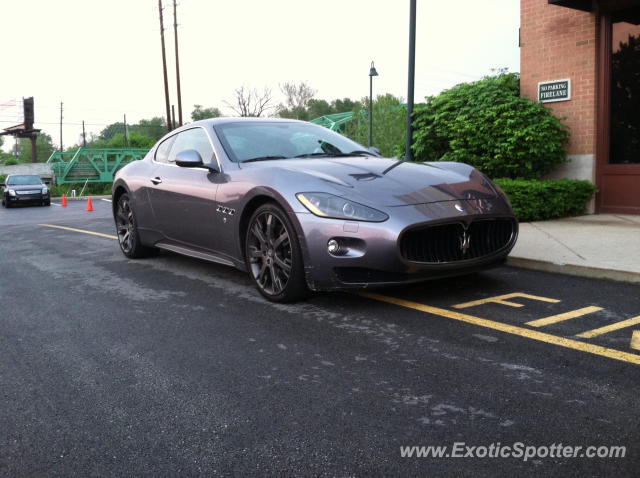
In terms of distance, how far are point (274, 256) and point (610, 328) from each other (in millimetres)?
2390

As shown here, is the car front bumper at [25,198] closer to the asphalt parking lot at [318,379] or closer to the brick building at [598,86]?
the brick building at [598,86]

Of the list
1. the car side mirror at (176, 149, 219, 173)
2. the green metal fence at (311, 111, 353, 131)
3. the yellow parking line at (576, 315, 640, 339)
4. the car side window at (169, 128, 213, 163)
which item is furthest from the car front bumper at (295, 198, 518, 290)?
the green metal fence at (311, 111, 353, 131)

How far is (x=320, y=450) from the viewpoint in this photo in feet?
8.13

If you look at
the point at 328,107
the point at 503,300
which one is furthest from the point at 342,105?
the point at 503,300

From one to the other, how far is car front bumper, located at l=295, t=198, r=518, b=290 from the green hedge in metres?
5.48

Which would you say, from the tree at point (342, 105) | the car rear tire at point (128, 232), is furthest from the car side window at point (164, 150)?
the tree at point (342, 105)

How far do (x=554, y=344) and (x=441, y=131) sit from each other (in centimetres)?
830

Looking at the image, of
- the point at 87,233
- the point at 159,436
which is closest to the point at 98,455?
the point at 159,436

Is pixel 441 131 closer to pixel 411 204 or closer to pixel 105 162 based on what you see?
pixel 411 204

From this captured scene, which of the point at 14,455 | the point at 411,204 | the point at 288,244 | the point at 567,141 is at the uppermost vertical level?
the point at 567,141

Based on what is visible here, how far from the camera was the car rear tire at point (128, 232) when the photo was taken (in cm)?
742

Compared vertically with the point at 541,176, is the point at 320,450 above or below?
below

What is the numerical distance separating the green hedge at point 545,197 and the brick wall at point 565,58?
3.12 ft

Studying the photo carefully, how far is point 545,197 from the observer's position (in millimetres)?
9984
